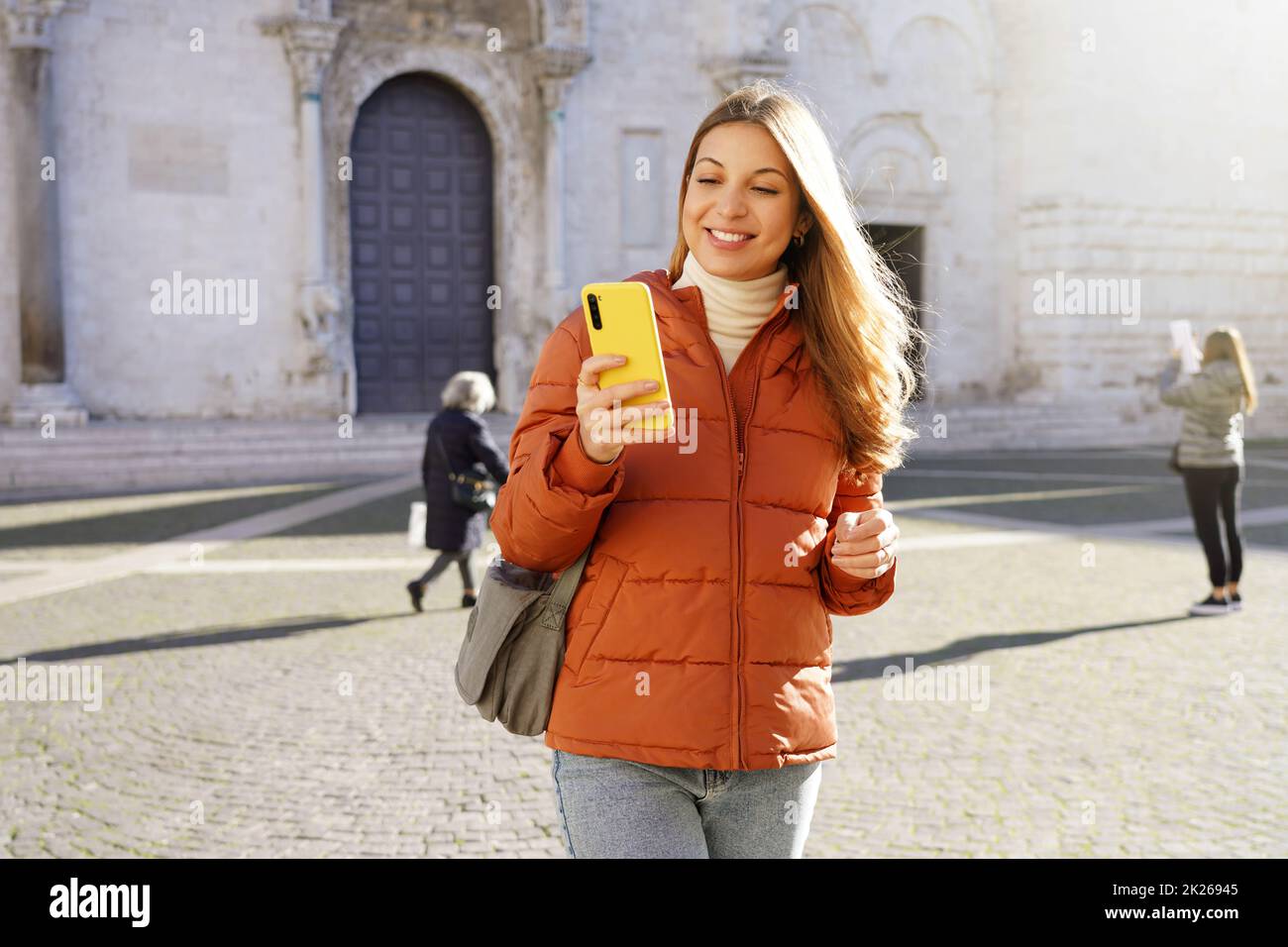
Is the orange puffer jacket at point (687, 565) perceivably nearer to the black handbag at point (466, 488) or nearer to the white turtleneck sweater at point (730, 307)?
the white turtleneck sweater at point (730, 307)

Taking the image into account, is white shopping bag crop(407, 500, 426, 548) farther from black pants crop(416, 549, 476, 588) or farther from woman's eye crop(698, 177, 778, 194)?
woman's eye crop(698, 177, 778, 194)

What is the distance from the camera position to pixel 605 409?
174 cm

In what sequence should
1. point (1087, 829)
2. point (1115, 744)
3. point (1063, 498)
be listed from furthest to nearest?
point (1063, 498)
point (1115, 744)
point (1087, 829)

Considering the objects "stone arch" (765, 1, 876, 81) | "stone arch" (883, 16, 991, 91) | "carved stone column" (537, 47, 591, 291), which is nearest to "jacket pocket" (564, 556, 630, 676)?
"carved stone column" (537, 47, 591, 291)

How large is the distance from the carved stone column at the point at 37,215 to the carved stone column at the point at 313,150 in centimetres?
Result: 292

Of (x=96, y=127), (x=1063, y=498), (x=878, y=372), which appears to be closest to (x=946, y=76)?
(x=1063, y=498)

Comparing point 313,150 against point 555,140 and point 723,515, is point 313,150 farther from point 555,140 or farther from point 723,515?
point 723,515

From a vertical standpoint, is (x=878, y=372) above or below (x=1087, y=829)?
above

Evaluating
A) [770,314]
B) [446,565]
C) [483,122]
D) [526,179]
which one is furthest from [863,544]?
[483,122]

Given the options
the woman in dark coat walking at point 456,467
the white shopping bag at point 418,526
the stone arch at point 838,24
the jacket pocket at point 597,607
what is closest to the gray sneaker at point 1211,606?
the woman in dark coat walking at point 456,467

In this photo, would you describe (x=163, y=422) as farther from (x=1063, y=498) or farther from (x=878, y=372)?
(x=878, y=372)

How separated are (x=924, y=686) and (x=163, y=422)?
1291cm

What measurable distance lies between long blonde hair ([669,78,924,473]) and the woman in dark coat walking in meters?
5.46

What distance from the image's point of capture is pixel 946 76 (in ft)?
72.9
